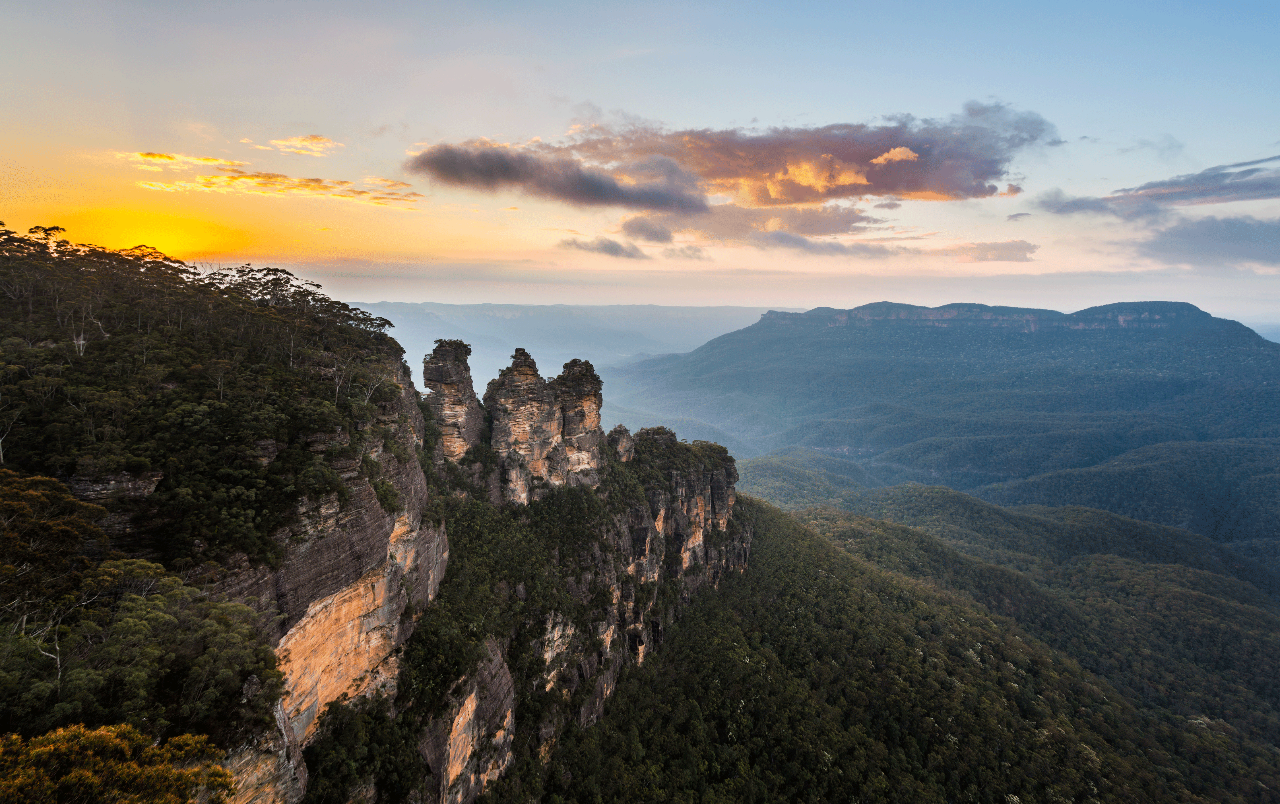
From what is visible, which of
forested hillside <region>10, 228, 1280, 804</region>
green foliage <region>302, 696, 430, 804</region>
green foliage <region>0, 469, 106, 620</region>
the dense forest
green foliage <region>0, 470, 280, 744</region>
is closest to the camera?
green foliage <region>0, 470, 280, 744</region>

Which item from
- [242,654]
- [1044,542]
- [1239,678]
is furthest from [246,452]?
[1044,542]

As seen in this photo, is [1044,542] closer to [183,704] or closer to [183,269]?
[183,704]

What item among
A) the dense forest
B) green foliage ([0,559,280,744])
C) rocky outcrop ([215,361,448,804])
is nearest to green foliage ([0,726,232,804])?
the dense forest

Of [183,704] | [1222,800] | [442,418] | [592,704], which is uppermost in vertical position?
[442,418]

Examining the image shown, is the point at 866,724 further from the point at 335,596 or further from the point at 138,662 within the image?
the point at 138,662

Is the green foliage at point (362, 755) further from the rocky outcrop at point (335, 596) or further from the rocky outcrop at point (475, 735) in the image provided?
the rocky outcrop at point (475, 735)

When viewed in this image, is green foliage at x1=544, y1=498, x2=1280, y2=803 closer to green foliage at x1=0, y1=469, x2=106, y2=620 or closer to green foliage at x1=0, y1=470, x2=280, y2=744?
green foliage at x1=0, y1=470, x2=280, y2=744
